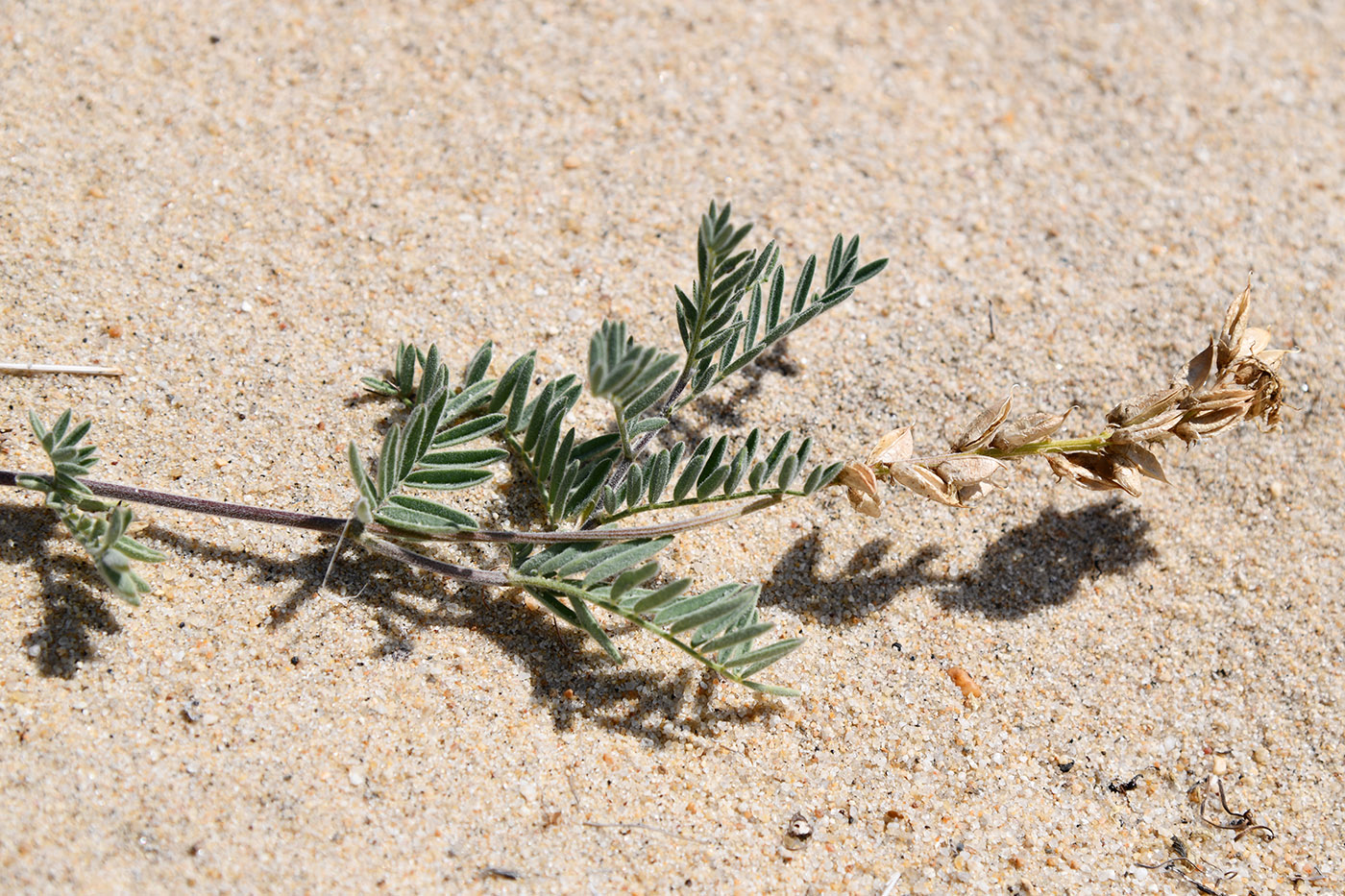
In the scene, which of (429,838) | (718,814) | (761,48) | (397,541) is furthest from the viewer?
(761,48)

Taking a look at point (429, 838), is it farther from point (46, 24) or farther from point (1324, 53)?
point (1324, 53)

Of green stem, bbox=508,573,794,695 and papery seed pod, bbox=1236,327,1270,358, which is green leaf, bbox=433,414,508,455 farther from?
papery seed pod, bbox=1236,327,1270,358

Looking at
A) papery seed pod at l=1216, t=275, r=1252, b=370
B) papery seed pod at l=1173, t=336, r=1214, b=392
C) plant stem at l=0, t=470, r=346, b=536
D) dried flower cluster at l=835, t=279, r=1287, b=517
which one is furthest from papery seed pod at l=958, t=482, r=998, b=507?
plant stem at l=0, t=470, r=346, b=536

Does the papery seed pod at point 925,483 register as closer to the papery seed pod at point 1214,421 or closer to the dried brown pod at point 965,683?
the dried brown pod at point 965,683

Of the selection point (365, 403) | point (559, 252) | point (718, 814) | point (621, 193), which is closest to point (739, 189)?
point (621, 193)

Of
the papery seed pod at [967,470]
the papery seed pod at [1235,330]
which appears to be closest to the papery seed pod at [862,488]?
the papery seed pod at [967,470]

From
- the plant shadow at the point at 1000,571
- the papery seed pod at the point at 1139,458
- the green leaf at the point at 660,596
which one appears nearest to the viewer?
the green leaf at the point at 660,596
